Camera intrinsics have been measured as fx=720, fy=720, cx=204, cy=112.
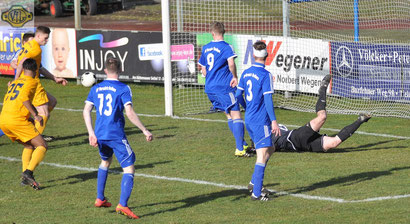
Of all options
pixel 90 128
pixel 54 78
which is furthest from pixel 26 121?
pixel 54 78

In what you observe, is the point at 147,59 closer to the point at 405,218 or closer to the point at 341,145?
the point at 341,145

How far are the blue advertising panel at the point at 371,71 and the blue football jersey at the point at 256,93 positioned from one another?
7.88 meters

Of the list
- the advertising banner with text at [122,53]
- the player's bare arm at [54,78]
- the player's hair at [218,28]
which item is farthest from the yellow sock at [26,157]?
the advertising banner with text at [122,53]

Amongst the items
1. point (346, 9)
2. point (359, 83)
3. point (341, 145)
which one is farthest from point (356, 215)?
point (346, 9)

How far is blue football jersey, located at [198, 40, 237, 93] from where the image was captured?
12.6 meters

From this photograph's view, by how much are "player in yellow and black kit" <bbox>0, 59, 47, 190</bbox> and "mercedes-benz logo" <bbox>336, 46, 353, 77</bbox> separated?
902 centimetres

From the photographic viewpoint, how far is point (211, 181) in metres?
10.6

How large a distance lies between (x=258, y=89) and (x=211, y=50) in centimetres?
341

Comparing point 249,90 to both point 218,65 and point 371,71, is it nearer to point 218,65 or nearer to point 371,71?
point 218,65

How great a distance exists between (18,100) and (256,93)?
3635 mm

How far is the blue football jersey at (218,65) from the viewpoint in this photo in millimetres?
12583

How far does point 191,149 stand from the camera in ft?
43.0

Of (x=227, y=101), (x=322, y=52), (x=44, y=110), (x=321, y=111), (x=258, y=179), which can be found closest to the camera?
(x=258, y=179)

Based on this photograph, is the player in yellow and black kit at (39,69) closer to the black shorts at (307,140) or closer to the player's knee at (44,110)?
the player's knee at (44,110)
